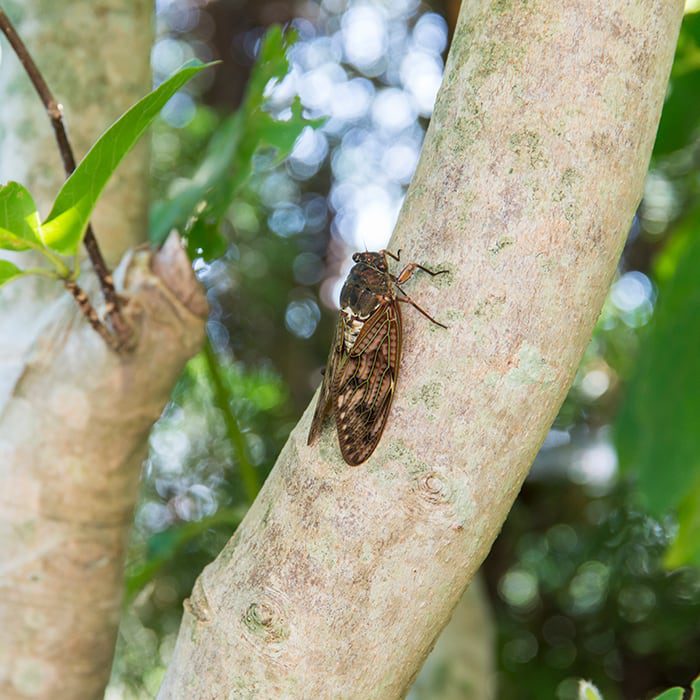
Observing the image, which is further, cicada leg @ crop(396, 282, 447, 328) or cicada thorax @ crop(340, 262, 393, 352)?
cicada thorax @ crop(340, 262, 393, 352)

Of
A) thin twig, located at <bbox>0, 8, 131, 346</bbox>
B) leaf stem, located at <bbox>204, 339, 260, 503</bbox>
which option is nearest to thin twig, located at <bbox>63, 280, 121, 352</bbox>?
thin twig, located at <bbox>0, 8, 131, 346</bbox>

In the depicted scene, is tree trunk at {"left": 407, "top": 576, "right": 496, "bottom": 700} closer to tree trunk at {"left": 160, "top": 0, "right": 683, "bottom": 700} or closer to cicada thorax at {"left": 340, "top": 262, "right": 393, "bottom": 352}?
cicada thorax at {"left": 340, "top": 262, "right": 393, "bottom": 352}

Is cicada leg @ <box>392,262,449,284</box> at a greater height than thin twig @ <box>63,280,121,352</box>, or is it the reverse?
cicada leg @ <box>392,262,449,284</box>

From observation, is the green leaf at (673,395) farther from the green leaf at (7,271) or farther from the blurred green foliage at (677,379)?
the green leaf at (7,271)

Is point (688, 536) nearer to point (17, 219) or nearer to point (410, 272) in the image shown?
point (410, 272)

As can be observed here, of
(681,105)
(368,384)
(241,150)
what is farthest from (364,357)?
(681,105)

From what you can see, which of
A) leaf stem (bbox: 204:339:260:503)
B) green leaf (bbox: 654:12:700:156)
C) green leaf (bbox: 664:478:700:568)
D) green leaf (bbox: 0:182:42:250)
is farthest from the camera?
green leaf (bbox: 654:12:700:156)

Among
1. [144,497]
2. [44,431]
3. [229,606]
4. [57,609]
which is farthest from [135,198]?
[144,497]
